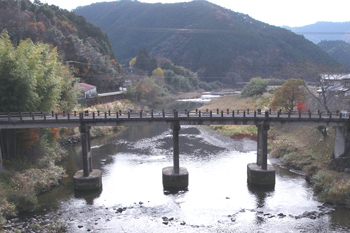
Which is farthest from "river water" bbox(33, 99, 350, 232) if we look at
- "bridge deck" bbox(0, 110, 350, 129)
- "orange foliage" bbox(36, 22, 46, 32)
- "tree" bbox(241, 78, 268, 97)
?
"orange foliage" bbox(36, 22, 46, 32)

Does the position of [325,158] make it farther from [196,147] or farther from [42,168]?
[42,168]

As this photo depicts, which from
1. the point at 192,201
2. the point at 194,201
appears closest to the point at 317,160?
the point at 194,201

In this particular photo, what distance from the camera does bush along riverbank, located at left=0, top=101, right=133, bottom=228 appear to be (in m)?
22.2

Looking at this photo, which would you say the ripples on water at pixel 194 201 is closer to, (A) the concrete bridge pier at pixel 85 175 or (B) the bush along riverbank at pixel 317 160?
(A) the concrete bridge pier at pixel 85 175

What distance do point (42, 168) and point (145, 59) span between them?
112 metres

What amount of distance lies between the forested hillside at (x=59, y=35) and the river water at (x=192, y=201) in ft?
144

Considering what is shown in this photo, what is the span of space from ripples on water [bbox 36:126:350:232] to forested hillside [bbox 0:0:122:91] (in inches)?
1715

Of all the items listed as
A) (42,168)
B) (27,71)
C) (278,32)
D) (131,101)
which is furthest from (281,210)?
(278,32)

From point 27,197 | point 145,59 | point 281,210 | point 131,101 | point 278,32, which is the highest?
point 278,32

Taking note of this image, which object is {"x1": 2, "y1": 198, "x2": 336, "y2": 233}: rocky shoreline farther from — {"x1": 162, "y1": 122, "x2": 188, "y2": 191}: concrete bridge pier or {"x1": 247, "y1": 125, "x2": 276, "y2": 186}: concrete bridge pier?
{"x1": 247, "y1": 125, "x2": 276, "y2": 186}: concrete bridge pier

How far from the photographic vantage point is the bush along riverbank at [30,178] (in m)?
22.2

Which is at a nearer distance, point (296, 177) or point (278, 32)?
point (296, 177)

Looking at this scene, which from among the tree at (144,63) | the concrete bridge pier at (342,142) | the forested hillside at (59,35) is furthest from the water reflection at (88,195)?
the tree at (144,63)

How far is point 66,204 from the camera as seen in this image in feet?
85.6
